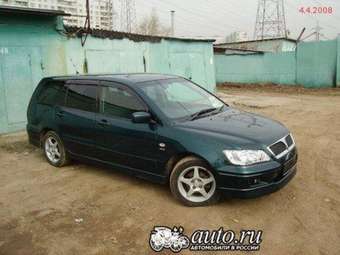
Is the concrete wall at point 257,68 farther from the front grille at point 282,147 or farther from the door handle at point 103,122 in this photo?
the door handle at point 103,122

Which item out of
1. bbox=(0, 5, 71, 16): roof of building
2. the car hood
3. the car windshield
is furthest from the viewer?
bbox=(0, 5, 71, 16): roof of building

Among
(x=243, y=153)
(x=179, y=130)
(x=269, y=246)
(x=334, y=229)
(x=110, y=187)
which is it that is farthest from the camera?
Result: (x=110, y=187)

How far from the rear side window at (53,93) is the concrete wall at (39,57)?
3.33 m

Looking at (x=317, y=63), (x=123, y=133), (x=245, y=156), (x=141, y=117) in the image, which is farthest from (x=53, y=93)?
(x=317, y=63)

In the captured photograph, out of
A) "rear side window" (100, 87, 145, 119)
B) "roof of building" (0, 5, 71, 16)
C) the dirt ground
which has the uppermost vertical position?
"roof of building" (0, 5, 71, 16)

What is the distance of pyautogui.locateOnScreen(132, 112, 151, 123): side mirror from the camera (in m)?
5.08

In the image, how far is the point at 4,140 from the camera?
9.24 metres

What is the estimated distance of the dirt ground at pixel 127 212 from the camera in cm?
405

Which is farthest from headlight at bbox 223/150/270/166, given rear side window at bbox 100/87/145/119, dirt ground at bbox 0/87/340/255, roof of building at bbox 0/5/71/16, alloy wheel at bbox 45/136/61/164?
roof of building at bbox 0/5/71/16

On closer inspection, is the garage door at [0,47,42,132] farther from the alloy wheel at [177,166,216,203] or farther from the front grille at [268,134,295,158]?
the front grille at [268,134,295,158]

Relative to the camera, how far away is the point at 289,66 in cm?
2231

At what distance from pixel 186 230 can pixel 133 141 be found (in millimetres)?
1563

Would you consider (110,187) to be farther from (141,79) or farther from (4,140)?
(4,140)

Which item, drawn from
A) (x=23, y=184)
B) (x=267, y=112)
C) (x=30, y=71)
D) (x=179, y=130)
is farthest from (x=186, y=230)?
(x=267, y=112)
